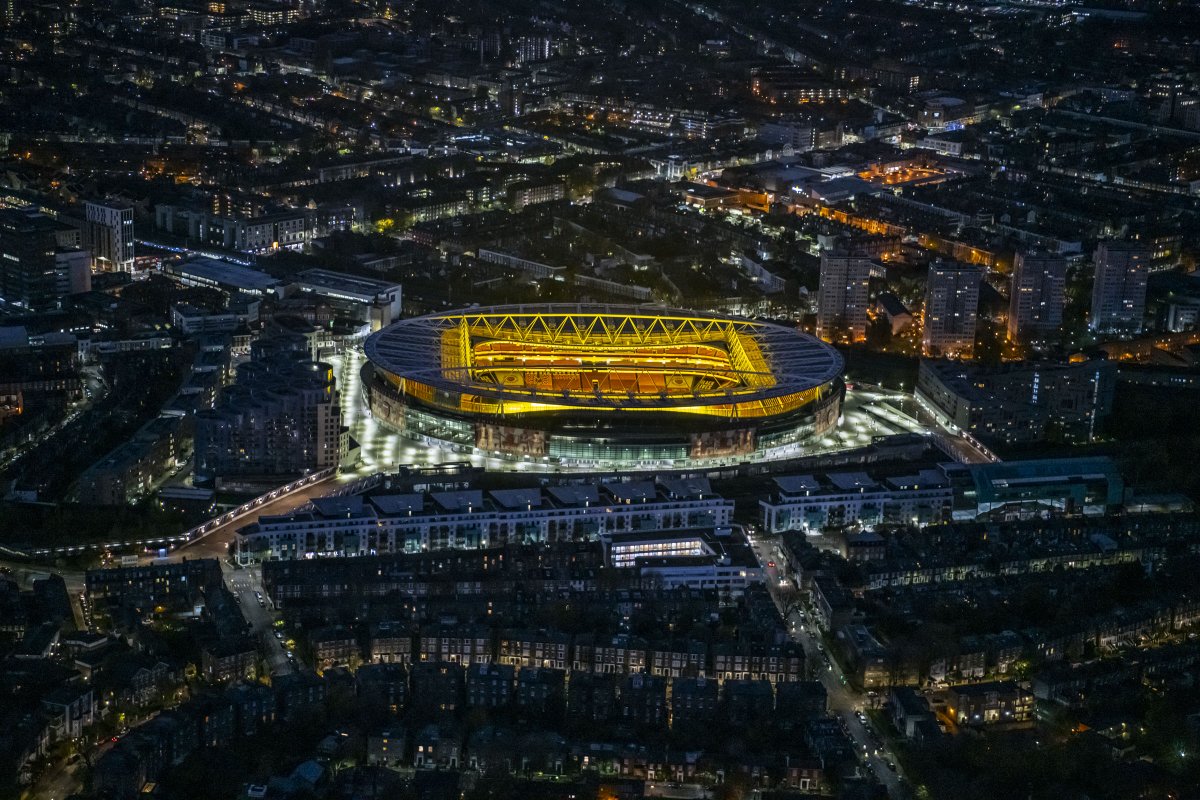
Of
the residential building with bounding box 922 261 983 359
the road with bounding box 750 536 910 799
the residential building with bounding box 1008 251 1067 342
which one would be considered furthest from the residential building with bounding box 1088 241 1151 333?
the road with bounding box 750 536 910 799

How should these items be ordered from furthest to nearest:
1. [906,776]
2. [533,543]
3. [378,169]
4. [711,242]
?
[378,169]
[711,242]
[533,543]
[906,776]

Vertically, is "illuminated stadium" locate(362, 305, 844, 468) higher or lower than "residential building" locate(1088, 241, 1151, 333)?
lower

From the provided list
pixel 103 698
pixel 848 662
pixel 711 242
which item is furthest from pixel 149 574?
pixel 711 242

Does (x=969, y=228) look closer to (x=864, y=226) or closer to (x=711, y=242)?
(x=864, y=226)

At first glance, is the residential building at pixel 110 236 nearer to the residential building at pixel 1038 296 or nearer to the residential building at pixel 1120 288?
the residential building at pixel 1038 296

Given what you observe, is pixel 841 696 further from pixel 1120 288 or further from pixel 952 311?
pixel 1120 288

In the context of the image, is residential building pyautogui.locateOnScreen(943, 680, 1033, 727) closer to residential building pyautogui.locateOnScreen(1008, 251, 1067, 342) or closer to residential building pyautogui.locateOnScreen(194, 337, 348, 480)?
residential building pyautogui.locateOnScreen(194, 337, 348, 480)
